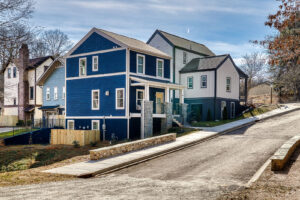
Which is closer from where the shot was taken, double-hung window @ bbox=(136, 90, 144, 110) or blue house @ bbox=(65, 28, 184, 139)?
blue house @ bbox=(65, 28, 184, 139)

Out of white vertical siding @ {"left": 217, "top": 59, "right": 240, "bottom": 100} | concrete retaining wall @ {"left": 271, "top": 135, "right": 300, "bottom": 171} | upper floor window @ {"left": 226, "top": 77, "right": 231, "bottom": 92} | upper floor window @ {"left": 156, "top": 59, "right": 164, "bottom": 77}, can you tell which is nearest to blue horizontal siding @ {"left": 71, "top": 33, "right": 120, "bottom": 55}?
upper floor window @ {"left": 156, "top": 59, "right": 164, "bottom": 77}

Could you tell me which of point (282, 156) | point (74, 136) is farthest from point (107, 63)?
point (282, 156)

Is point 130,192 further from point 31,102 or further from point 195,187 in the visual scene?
point 31,102

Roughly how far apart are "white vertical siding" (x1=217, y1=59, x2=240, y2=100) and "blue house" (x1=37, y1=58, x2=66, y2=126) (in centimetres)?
1892

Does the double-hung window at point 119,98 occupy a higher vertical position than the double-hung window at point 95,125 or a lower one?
higher

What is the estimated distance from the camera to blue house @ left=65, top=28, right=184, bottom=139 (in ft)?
90.4

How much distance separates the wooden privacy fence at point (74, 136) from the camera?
26500mm

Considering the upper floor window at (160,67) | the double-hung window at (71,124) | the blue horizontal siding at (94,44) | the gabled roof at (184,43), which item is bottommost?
the double-hung window at (71,124)

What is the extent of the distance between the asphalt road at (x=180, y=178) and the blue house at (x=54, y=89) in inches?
1009

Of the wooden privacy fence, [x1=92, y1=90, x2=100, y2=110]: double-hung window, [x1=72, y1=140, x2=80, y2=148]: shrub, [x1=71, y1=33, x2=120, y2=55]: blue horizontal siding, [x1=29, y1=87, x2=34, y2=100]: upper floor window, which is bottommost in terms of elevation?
[x1=72, y1=140, x2=80, y2=148]: shrub

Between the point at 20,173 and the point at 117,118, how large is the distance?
45.0ft

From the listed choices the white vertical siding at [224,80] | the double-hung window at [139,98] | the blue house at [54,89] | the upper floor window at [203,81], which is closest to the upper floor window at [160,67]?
the double-hung window at [139,98]

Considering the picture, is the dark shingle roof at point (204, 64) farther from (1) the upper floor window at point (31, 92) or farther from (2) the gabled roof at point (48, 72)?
(1) the upper floor window at point (31, 92)

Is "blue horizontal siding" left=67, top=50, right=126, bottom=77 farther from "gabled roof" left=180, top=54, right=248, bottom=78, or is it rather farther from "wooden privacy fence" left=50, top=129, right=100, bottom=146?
"gabled roof" left=180, top=54, right=248, bottom=78
